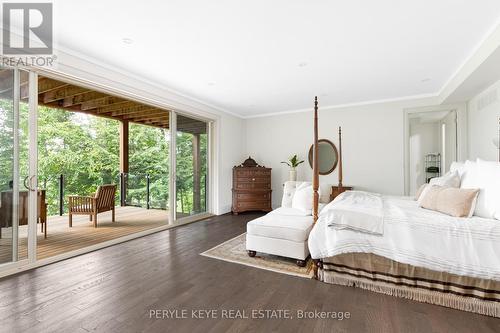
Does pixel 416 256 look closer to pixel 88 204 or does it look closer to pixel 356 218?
pixel 356 218

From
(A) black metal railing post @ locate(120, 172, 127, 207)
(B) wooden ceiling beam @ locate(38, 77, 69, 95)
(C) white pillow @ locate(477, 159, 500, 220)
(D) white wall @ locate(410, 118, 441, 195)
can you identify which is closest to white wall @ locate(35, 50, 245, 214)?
(B) wooden ceiling beam @ locate(38, 77, 69, 95)

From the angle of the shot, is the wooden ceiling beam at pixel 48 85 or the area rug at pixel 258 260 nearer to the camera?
the area rug at pixel 258 260

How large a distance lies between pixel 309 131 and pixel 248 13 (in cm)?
384

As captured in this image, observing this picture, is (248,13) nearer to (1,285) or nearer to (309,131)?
(1,285)

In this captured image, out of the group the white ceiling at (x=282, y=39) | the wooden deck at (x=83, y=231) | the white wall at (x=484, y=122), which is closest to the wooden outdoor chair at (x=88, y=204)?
the wooden deck at (x=83, y=231)

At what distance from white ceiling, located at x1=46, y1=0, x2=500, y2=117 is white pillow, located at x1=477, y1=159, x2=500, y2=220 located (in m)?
1.40

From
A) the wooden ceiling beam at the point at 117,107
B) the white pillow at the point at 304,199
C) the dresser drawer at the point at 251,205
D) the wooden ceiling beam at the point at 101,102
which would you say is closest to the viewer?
the white pillow at the point at 304,199

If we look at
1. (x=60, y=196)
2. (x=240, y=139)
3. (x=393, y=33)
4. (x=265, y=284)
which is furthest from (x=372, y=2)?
(x=60, y=196)

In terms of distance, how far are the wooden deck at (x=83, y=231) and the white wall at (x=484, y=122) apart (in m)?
5.65

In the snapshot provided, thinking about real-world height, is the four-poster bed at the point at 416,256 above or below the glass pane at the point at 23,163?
below

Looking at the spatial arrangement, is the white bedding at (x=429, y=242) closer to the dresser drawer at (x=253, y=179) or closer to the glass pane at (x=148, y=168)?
the dresser drawer at (x=253, y=179)

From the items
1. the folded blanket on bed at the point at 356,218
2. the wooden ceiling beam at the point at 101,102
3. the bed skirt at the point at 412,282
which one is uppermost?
the wooden ceiling beam at the point at 101,102

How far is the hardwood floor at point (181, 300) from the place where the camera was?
1726 millimetres

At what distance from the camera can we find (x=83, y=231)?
4.20 metres
